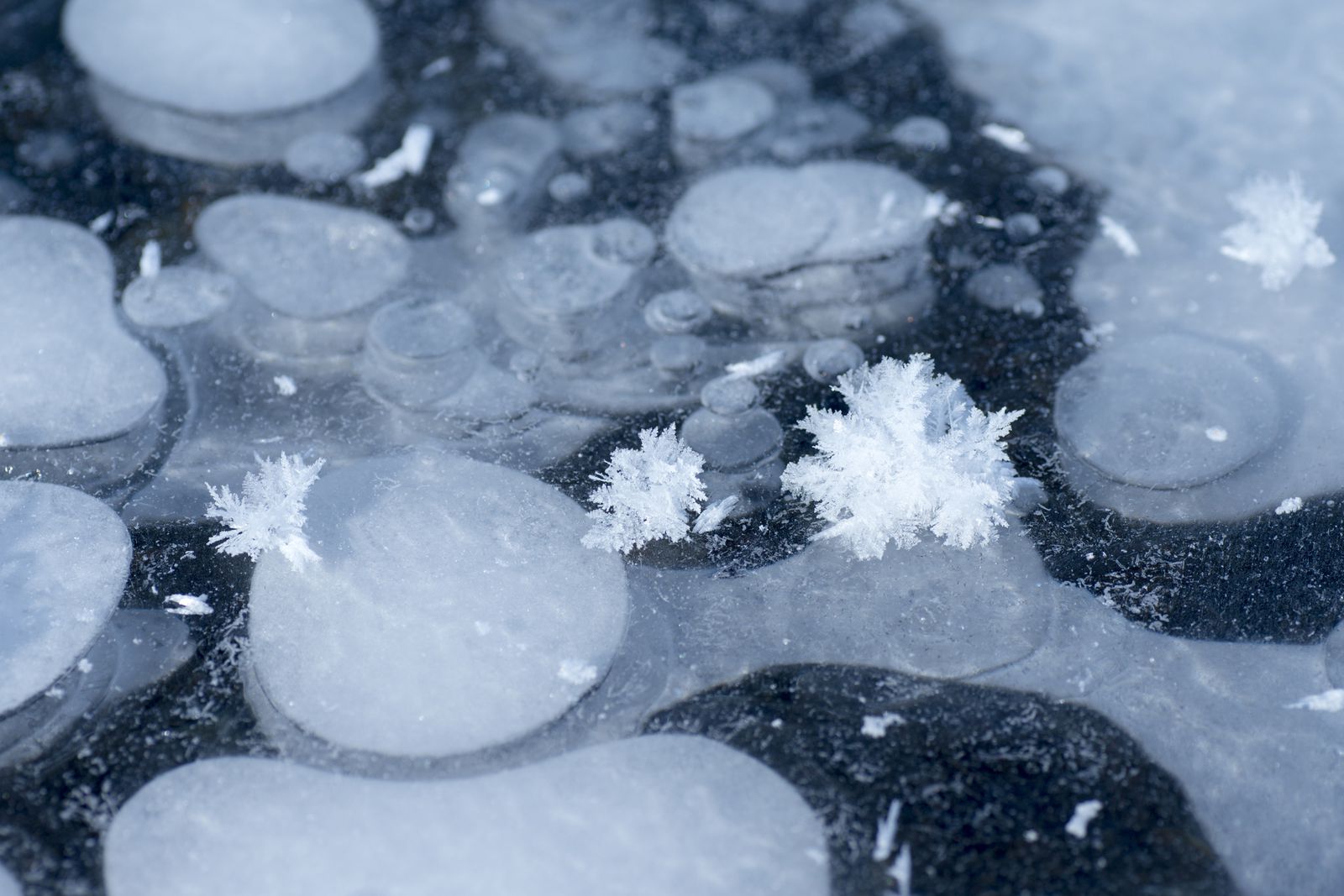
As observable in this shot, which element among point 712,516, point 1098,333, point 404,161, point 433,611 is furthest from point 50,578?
point 1098,333

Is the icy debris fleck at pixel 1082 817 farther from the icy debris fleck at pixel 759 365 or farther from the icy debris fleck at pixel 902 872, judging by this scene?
the icy debris fleck at pixel 759 365

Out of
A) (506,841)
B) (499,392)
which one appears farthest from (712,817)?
(499,392)

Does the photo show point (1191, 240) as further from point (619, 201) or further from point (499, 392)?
point (499, 392)

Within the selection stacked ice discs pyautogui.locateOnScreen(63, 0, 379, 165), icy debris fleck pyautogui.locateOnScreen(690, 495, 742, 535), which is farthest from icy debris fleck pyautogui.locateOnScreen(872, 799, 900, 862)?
stacked ice discs pyautogui.locateOnScreen(63, 0, 379, 165)

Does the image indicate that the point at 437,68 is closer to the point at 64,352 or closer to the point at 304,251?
the point at 304,251

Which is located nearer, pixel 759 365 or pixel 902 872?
pixel 902 872
